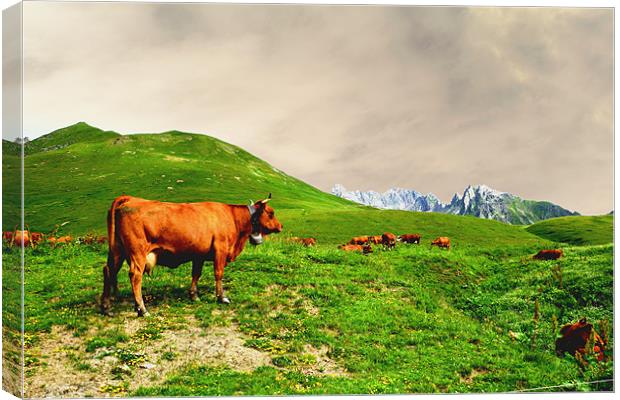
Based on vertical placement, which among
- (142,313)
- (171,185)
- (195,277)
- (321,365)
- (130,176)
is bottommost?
(321,365)

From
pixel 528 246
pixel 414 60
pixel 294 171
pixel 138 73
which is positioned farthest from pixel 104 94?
pixel 528 246

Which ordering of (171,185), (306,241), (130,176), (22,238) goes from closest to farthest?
(22,238), (171,185), (130,176), (306,241)

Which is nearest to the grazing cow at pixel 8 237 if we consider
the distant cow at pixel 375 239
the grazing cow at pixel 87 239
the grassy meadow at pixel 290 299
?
the grassy meadow at pixel 290 299

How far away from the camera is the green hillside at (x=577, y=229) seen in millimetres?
13180

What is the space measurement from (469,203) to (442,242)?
1647mm

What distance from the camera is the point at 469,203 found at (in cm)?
1314

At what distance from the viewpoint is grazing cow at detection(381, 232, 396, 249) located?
1402cm

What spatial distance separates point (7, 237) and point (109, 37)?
4748mm

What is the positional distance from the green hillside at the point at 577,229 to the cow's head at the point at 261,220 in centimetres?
675

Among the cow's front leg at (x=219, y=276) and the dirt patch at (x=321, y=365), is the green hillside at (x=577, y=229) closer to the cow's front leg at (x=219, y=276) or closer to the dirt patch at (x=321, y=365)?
the dirt patch at (x=321, y=365)

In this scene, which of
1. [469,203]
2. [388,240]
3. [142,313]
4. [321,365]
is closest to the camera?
[321,365]

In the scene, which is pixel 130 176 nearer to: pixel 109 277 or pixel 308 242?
pixel 109 277

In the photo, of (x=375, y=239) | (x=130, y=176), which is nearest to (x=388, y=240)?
(x=375, y=239)

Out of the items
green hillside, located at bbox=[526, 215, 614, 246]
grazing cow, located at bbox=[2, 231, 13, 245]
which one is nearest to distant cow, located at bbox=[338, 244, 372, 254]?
green hillside, located at bbox=[526, 215, 614, 246]
